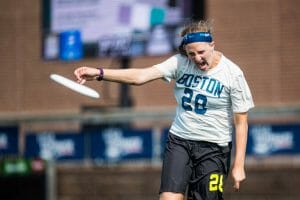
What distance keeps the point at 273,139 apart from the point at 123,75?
619cm

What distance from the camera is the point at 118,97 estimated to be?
58.2 feet

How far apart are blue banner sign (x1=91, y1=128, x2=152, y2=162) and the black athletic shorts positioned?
667 cm

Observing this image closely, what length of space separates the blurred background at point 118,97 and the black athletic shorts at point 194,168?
5152 mm

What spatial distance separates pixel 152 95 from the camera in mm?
17609

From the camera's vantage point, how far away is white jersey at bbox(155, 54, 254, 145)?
6.29 m

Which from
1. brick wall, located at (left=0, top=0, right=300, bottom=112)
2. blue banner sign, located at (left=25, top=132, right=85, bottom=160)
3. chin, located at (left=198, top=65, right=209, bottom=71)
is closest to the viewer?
chin, located at (left=198, top=65, right=209, bottom=71)

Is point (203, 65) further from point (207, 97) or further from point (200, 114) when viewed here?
point (200, 114)

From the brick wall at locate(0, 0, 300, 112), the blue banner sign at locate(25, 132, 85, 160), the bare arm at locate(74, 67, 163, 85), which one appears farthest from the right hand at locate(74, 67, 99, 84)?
the brick wall at locate(0, 0, 300, 112)

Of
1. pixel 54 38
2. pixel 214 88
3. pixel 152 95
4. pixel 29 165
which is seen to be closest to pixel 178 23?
pixel 152 95

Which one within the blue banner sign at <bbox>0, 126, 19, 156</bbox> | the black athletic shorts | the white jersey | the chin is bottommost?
the blue banner sign at <bbox>0, 126, 19, 156</bbox>

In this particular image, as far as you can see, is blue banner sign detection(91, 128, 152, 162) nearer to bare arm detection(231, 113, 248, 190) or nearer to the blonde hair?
bare arm detection(231, 113, 248, 190)

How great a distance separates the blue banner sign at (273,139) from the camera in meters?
11.9

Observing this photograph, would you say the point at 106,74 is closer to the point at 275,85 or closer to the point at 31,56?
the point at 275,85

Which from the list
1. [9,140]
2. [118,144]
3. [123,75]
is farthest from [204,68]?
[9,140]
